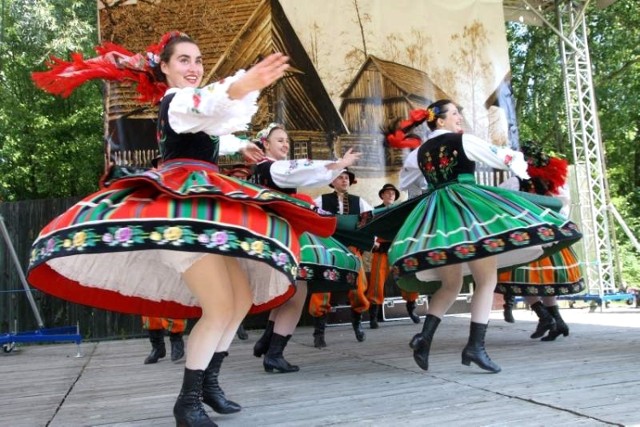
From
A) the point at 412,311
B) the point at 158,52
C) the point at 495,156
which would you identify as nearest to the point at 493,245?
the point at 495,156

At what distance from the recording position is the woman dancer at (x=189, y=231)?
1895 millimetres

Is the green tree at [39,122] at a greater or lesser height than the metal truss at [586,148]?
greater

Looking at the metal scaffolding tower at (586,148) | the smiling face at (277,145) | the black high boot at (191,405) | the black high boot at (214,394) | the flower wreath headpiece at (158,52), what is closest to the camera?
the black high boot at (191,405)

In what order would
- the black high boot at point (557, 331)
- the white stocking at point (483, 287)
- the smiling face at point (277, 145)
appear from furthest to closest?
the black high boot at point (557, 331), the smiling face at point (277, 145), the white stocking at point (483, 287)

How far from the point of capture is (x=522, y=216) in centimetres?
292

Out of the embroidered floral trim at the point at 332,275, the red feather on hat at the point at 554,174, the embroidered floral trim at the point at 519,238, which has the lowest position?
the embroidered floral trim at the point at 332,275

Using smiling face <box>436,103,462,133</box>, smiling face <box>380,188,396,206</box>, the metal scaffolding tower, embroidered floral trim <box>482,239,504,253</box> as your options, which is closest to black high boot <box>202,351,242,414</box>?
embroidered floral trim <box>482,239,504,253</box>

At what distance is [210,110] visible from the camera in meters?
1.95

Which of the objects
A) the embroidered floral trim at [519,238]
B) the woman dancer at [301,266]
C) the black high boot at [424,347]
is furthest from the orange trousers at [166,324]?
the embroidered floral trim at [519,238]

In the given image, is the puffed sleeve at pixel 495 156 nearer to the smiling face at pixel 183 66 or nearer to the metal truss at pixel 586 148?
the smiling face at pixel 183 66

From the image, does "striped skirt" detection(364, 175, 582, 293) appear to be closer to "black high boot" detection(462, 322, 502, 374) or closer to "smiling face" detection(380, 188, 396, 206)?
"black high boot" detection(462, 322, 502, 374)

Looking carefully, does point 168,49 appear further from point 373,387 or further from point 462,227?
point 373,387

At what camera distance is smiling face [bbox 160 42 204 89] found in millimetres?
2348

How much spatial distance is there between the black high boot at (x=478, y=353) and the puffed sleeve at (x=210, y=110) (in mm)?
1642
